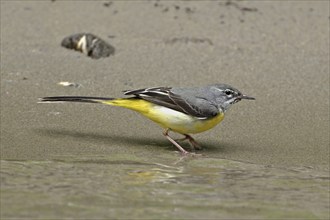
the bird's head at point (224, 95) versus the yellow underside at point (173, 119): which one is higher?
the bird's head at point (224, 95)

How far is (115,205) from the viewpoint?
682 cm

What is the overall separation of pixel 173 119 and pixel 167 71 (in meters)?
2.08

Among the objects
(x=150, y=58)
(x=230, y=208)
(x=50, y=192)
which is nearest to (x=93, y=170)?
(x=50, y=192)

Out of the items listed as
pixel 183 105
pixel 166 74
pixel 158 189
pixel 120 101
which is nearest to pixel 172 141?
pixel 183 105

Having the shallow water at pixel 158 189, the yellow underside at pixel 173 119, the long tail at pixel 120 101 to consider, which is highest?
the long tail at pixel 120 101

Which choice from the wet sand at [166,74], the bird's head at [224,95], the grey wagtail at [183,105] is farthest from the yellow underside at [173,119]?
the wet sand at [166,74]

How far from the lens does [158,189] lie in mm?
7289

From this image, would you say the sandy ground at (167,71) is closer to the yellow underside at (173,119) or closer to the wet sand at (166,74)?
the wet sand at (166,74)

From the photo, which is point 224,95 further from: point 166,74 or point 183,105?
point 166,74

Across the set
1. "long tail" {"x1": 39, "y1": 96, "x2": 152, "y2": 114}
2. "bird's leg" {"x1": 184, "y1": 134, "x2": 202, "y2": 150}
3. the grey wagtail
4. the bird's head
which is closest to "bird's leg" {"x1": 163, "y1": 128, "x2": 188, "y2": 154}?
the grey wagtail

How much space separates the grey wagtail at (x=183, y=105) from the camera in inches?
331

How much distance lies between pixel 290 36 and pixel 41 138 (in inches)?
159

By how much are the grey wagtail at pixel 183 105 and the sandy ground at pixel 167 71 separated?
0.27 meters

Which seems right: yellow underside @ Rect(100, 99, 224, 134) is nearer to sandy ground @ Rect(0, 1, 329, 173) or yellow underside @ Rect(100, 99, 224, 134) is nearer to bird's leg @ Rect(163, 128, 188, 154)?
bird's leg @ Rect(163, 128, 188, 154)
